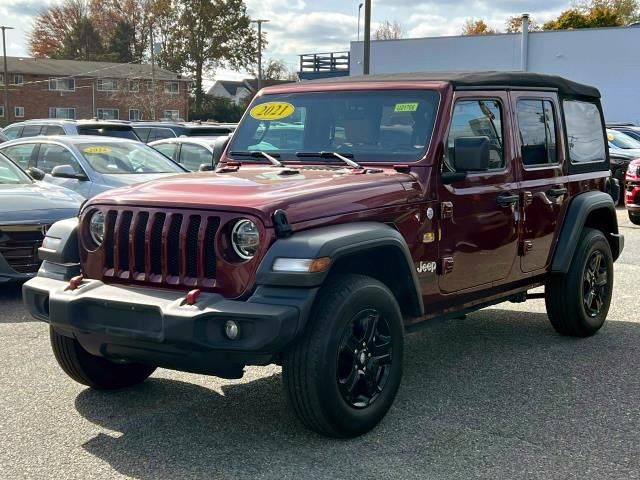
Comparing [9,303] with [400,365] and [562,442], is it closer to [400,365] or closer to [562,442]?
[400,365]

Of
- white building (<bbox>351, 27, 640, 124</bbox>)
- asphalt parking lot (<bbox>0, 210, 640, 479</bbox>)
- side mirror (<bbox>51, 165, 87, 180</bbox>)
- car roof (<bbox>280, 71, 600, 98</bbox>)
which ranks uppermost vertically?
white building (<bbox>351, 27, 640, 124</bbox>)

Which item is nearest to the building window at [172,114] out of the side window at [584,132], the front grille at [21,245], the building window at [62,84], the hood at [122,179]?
the building window at [62,84]

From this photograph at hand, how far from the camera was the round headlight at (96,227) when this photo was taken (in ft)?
14.8

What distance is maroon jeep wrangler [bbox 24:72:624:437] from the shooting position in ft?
13.0

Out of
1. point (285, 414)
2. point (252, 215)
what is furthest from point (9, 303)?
point (252, 215)

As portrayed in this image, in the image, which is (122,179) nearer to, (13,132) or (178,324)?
(178,324)

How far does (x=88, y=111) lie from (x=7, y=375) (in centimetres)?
6696

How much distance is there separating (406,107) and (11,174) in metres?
5.37

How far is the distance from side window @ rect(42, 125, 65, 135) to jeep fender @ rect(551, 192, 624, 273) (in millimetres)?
12005

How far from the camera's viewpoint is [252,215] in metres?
3.96

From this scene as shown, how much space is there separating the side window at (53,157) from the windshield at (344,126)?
5786mm

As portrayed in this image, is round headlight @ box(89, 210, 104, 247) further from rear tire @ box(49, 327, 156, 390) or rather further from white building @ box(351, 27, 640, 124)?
white building @ box(351, 27, 640, 124)

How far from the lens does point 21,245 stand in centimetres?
766

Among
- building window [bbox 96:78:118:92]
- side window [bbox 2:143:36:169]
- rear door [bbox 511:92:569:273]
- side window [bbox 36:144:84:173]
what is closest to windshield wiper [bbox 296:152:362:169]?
rear door [bbox 511:92:569:273]
